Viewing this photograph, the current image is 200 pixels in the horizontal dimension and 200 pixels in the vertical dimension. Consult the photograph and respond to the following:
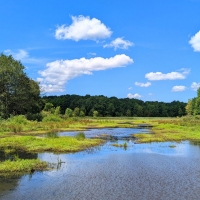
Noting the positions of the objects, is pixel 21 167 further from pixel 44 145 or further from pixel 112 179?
pixel 44 145

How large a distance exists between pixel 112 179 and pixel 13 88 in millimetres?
59141

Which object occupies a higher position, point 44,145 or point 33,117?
point 33,117

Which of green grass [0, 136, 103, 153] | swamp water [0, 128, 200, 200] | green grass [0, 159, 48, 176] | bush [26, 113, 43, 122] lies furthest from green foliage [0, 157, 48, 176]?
bush [26, 113, 43, 122]

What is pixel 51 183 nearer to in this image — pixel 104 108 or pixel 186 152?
pixel 186 152

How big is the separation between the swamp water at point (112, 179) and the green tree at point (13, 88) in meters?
48.9

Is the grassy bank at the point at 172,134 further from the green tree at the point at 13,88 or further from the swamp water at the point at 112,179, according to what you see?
the green tree at the point at 13,88

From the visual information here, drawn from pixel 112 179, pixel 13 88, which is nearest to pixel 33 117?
pixel 13 88

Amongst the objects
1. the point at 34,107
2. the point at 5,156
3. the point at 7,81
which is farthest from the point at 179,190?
the point at 34,107

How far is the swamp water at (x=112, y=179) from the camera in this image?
493 inches

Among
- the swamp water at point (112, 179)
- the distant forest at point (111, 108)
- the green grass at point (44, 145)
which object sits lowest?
the swamp water at point (112, 179)

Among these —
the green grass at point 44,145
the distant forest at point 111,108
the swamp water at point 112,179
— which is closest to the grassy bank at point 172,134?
the green grass at point 44,145

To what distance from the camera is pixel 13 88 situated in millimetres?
69250

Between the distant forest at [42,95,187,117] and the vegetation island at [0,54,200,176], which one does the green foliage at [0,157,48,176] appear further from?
the distant forest at [42,95,187,117]

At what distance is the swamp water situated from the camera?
41.1 ft
